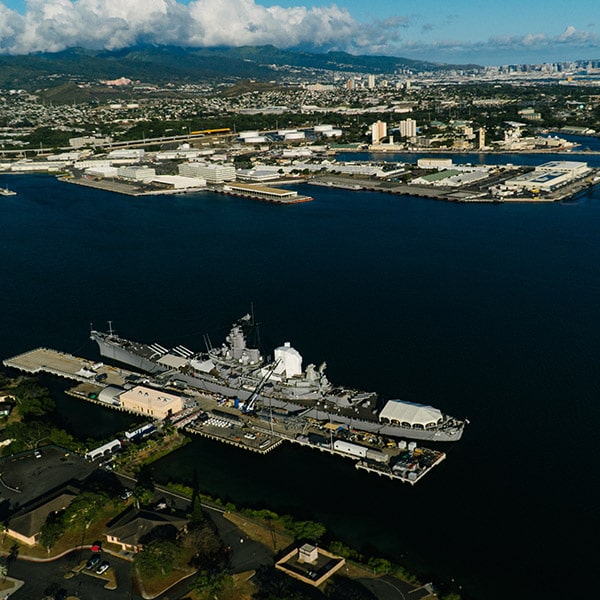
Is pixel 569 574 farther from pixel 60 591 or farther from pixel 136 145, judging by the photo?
pixel 136 145

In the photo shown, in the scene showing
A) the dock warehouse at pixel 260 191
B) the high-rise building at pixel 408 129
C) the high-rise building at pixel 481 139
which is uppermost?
the high-rise building at pixel 408 129

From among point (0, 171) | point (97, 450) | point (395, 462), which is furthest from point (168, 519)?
point (0, 171)

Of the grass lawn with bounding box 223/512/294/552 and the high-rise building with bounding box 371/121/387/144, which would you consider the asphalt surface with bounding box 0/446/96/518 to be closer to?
the grass lawn with bounding box 223/512/294/552

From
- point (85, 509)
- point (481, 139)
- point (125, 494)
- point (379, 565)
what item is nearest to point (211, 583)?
point (379, 565)

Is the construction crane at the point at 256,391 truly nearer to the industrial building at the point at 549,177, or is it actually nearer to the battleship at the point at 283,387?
the battleship at the point at 283,387

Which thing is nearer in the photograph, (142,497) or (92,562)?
(92,562)

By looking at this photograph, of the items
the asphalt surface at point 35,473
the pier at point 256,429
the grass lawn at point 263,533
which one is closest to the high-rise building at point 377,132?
the pier at point 256,429

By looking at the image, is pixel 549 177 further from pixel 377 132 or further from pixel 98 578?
pixel 98 578
